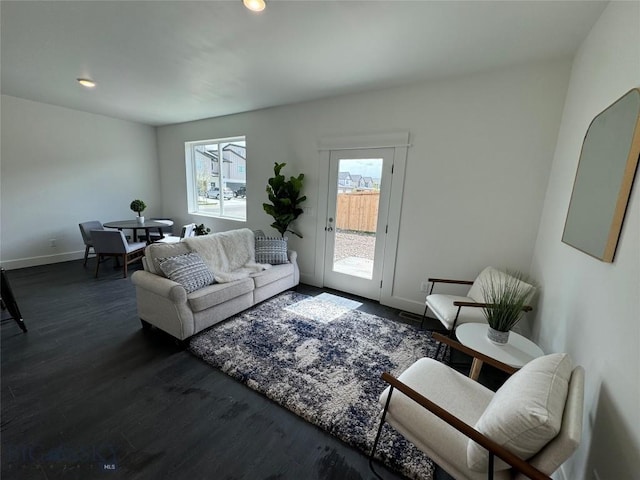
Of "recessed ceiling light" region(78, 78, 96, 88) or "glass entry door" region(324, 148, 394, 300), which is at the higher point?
"recessed ceiling light" region(78, 78, 96, 88)

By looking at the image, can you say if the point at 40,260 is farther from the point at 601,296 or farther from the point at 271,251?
the point at 601,296

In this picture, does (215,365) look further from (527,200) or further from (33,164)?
(33,164)

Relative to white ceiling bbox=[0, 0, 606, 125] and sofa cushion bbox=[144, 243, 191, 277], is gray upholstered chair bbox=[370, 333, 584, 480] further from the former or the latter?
sofa cushion bbox=[144, 243, 191, 277]

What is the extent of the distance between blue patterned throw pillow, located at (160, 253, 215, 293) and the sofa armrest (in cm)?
8

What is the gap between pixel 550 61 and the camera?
229 centimetres

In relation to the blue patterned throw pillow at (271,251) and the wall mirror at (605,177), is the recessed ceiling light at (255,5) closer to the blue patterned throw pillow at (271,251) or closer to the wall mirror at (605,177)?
the wall mirror at (605,177)

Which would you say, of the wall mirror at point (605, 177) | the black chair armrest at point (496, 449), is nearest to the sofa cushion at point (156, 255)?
the black chair armrest at point (496, 449)

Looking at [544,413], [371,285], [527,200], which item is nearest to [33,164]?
[371,285]

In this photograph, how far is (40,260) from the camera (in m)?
4.42

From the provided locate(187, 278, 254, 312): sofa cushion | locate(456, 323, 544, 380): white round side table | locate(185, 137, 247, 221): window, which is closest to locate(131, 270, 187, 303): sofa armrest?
locate(187, 278, 254, 312): sofa cushion

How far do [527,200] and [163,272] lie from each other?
3599mm

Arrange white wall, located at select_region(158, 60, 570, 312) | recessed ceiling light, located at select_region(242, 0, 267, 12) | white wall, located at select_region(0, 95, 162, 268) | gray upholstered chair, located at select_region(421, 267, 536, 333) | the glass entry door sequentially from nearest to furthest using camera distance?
recessed ceiling light, located at select_region(242, 0, 267, 12) < gray upholstered chair, located at select_region(421, 267, 536, 333) < white wall, located at select_region(158, 60, 570, 312) < the glass entry door < white wall, located at select_region(0, 95, 162, 268)

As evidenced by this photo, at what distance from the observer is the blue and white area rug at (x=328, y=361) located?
1.60 meters

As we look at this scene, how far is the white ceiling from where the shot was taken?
1782 mm
